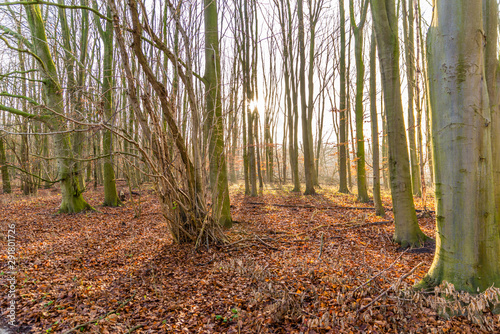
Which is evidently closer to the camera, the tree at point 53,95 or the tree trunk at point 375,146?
the tree trunk at point 375,146

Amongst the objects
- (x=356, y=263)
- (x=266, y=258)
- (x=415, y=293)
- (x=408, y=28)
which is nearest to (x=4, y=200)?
(x=266, y=258)

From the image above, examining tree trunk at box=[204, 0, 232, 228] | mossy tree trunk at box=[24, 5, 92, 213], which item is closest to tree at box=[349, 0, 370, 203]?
tree trunk at box=[204, 0, 232, 228]

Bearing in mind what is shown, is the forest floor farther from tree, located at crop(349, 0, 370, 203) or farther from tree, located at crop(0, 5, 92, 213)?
tree, located at crop(349, 0, 370, 203)

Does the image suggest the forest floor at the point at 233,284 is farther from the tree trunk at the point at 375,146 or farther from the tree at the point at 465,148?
the tree trunk at the point at 375,146

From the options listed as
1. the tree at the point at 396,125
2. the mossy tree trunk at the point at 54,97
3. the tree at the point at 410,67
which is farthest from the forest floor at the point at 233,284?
the tree at the point at 410,67

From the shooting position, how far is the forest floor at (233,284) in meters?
2.30

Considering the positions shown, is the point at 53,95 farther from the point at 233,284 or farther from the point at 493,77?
the point at 493,77

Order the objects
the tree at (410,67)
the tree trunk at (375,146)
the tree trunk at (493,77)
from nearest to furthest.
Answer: the tree trunk at (493,77) < the tree trunk at (375,146) < the tree at (410,67)

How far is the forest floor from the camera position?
90.4 inches

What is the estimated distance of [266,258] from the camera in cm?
398

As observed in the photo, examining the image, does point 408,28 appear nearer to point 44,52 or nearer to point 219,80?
point 219,80

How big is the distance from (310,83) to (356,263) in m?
10.6

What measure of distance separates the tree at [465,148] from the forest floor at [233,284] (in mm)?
412

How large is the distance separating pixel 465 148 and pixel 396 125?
7.96ft
